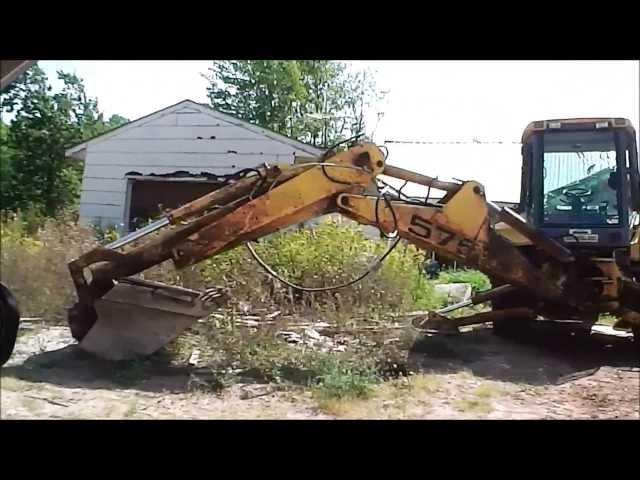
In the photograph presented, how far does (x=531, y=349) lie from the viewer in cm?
685

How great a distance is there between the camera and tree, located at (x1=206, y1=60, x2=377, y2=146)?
25.4 ft

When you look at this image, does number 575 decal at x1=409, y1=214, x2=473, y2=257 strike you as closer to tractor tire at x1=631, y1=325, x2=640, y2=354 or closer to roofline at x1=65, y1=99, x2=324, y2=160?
tractor tire at x1=631, y1=325, x2=640, y2=354

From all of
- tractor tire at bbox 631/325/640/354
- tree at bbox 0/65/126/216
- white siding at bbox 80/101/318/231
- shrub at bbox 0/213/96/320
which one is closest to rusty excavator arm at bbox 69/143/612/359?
shrub at bbox 0/213/96/320

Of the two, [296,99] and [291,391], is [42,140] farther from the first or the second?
[296,99]

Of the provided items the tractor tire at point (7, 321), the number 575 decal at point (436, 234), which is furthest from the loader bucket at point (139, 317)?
the number 575 decal at point (436, 234)

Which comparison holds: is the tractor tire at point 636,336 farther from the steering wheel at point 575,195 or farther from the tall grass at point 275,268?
the tall grass at point 275,268

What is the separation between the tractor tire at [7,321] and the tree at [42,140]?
592 mm

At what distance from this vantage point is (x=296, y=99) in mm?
9898

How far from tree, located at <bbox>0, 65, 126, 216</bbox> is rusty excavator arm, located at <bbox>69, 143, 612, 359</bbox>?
0.72m

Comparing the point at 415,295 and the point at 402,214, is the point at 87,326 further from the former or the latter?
the point at 415,295

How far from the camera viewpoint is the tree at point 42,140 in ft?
16.2

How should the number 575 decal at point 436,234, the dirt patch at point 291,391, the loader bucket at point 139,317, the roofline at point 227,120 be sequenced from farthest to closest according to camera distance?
the roofline at point 227,120
the number 575 decal at point 436,234
the loader bucket at point 139,317
the dirt patch at point 291,391
